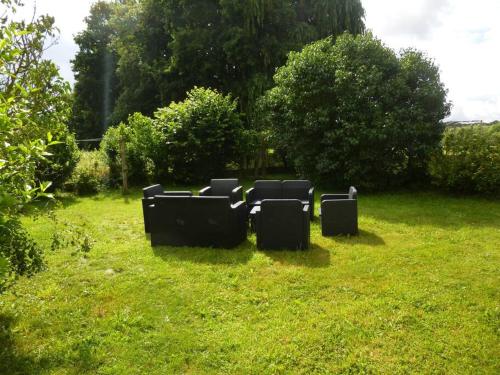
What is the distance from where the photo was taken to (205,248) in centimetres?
688

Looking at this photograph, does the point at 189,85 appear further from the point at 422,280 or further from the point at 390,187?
the point at 422,280

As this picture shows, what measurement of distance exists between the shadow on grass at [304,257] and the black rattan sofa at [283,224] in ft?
0.40

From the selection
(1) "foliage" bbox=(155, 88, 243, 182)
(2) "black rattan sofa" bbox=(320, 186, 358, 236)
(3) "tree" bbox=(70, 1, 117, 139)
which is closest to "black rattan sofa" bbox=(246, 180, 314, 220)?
(2) "black rattan sofa" bbox=(320, 186, 358, 236)

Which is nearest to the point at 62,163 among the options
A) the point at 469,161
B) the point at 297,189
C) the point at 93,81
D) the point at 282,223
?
the point at 297,189

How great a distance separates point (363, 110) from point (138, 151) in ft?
28.3

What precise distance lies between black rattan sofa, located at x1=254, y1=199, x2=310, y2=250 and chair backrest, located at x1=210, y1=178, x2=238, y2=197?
101 inches

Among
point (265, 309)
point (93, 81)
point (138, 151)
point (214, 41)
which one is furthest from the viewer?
point (93, 81)

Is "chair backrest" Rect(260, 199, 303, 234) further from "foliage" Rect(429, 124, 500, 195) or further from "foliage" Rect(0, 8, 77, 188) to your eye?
"foliage" Rect(429, 124, 500, 195)

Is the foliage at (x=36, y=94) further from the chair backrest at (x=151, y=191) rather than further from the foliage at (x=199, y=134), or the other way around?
the foliage at (x=199, y=134)

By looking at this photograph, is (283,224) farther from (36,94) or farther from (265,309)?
(36,94)

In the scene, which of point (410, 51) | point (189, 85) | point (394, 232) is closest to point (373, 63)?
point (410, 51)

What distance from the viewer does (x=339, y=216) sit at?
7.52 m

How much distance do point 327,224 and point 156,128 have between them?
9.93 m

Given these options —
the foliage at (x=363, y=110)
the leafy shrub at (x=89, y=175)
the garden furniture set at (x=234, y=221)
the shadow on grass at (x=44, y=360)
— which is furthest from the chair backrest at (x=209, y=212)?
the leafy shrub at (x=89, y=175)
